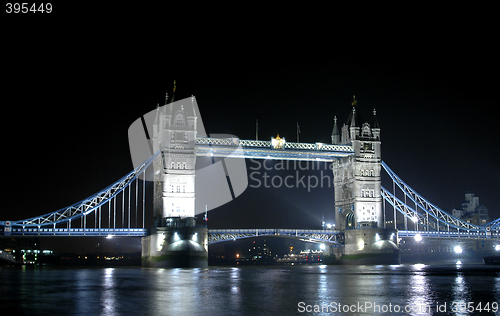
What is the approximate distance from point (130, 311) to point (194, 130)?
1876 inches

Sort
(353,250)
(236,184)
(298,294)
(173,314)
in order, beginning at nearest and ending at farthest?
1. (173,314)
2. (298,294)
3. (353,250)
4. (236,184)

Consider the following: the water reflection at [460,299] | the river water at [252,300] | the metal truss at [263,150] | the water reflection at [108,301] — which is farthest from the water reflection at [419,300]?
the metal truss at [263,150]

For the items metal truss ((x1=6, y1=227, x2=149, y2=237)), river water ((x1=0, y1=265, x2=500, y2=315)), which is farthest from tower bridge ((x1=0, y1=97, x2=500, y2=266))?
river water ((x1=0, y1=265, x2=500, y2=315))

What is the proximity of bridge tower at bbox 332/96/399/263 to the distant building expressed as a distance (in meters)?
57.5

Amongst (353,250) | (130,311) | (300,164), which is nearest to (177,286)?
(130,311)

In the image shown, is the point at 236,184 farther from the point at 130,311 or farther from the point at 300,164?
the point at 130,311

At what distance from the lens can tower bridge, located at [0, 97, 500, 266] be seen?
64.9 metres

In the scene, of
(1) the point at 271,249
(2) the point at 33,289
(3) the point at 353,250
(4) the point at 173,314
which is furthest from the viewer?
(1) the point at 271,249

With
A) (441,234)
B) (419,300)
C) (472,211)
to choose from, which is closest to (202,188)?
(441,234)

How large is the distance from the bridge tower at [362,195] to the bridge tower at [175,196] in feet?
74.2

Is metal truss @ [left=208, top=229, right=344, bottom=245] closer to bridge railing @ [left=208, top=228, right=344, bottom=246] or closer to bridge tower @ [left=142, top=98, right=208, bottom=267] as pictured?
bridge railing @ [left=208, top=228, right=344, bottom=246]

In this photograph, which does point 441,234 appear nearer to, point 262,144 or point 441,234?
point 441,234

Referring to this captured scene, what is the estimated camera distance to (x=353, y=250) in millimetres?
76812

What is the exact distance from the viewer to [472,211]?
13150cm
